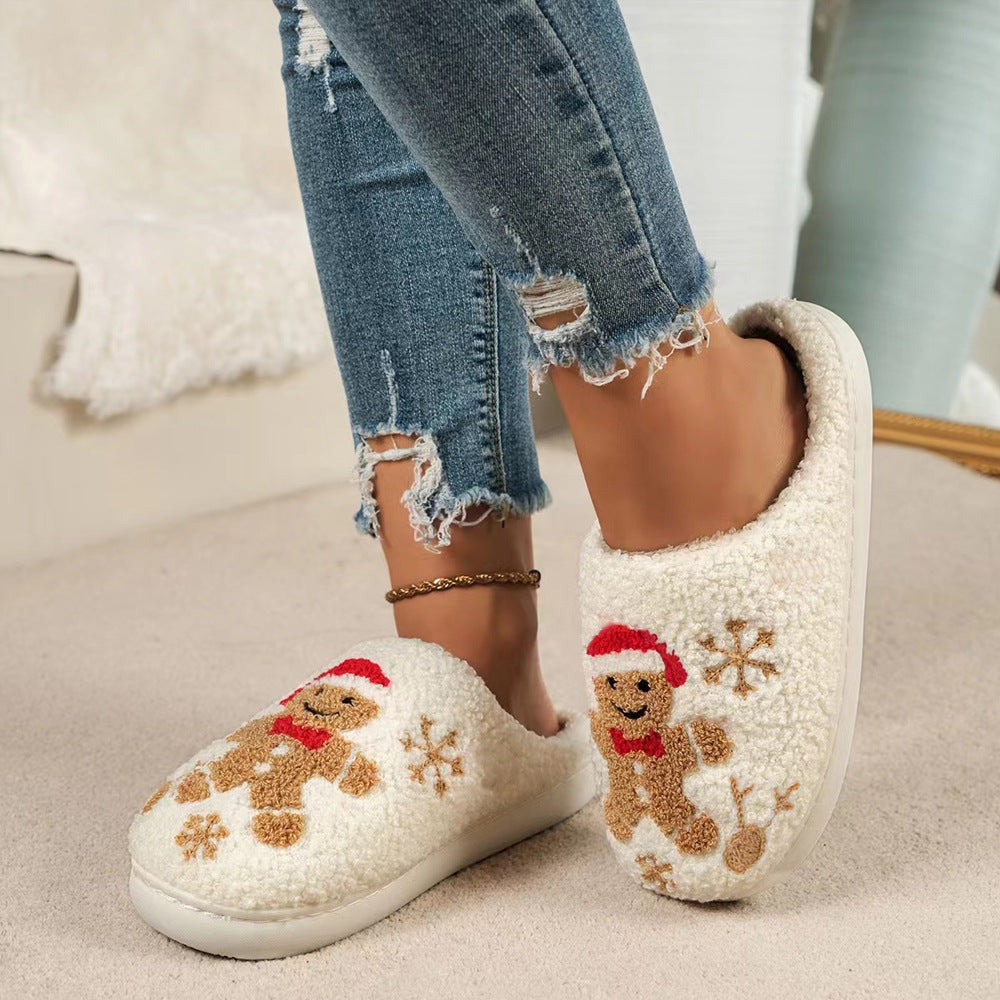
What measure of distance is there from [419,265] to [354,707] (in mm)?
220

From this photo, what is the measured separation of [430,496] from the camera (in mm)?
573

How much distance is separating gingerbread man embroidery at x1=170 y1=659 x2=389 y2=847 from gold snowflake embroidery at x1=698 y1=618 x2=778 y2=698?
0.54 ft

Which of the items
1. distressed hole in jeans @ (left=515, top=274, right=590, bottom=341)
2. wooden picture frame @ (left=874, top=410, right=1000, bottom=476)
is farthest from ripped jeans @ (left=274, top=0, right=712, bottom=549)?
wooden picture frame @ (left=874, top=410, right=1000, bottom=476)

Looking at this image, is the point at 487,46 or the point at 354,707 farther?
the point at 354,707

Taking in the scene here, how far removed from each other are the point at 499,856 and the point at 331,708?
13cm

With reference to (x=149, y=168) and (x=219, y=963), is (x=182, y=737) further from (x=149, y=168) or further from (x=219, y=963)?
(x=149, y=168)

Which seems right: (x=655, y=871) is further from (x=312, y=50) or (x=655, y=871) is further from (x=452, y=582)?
(x=312, y=50)

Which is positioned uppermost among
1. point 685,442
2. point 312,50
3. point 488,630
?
point 312,50

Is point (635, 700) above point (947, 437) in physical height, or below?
above

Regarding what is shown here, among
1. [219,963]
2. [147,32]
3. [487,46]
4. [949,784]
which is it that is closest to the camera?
[487,46]

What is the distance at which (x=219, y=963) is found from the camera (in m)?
→ 0.50

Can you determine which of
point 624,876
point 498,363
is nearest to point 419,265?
point 498,363

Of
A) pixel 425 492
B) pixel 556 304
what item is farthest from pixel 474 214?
pixel 425 492

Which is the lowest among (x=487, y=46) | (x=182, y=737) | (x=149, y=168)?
(x=182, y=737)
